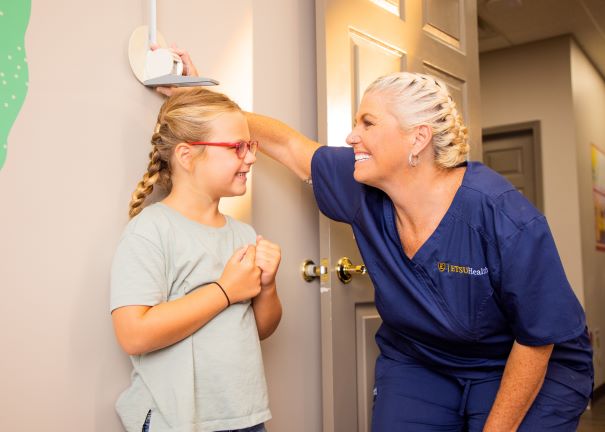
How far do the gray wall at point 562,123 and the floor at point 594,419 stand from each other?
0.29 metres

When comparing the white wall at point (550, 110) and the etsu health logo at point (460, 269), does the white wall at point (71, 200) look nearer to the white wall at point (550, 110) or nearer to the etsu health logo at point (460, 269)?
the etsu health logo at point (460, 269)

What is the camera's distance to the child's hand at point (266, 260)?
130 cm

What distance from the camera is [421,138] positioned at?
1461 millimetres

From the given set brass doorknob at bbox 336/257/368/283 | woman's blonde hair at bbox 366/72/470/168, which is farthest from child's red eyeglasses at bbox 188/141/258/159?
brass doorknob at bbox 336/257/368/283

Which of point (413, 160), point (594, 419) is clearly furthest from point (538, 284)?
point (594, 419)

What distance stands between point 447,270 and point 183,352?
0.64 metres

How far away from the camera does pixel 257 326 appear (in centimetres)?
139

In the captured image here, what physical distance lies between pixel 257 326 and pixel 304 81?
82 centimetres

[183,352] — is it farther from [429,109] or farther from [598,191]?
[598,191]

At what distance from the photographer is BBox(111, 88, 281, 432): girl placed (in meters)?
1.12

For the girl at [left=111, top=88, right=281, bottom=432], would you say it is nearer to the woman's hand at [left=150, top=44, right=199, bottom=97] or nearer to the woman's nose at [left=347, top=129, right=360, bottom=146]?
the woman's hand at [left=150, top=44, right=199, bottom=97]

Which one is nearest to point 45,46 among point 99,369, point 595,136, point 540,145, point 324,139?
point 99,369

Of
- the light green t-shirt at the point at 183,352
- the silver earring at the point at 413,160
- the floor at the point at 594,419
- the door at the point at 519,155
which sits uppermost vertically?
the door at the point at 519,155

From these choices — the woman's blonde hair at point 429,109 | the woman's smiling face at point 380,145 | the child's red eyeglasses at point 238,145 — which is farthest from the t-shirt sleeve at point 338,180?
the child's red eyeglasses at point 238,145
